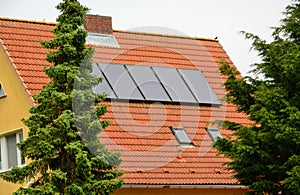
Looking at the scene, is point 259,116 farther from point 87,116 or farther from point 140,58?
point 140,58

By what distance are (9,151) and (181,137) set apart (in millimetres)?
4888

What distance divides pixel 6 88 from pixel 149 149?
4.39 meters

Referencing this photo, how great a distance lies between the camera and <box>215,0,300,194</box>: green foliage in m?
19.8

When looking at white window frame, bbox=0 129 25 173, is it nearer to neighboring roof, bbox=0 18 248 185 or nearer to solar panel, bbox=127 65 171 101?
neighboring roof, bbox=0 18 248 185

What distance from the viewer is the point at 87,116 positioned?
19.6m

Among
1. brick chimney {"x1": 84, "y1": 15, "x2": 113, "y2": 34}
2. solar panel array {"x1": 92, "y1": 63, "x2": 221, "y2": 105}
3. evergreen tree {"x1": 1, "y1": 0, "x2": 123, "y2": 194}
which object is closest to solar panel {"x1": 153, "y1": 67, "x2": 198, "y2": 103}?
solar panel array {"x1": 92, "y1": 63, "x2": 221, "y2": 105}

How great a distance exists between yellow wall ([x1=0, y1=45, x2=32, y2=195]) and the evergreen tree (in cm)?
475

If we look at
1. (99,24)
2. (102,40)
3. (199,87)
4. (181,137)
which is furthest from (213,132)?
(99,24)

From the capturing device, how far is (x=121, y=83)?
26453mm

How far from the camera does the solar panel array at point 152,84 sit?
86.6 ft

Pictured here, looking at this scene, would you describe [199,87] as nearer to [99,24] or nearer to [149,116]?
[149,116]

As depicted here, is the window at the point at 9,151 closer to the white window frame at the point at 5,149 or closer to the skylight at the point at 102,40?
the white window frame at the point at 5,149

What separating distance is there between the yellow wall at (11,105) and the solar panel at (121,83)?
2.71 metres

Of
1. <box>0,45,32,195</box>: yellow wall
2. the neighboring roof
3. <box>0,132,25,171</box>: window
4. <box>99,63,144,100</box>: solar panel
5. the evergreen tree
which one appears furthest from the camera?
<box>99,63,144,100</box>: solar panel
